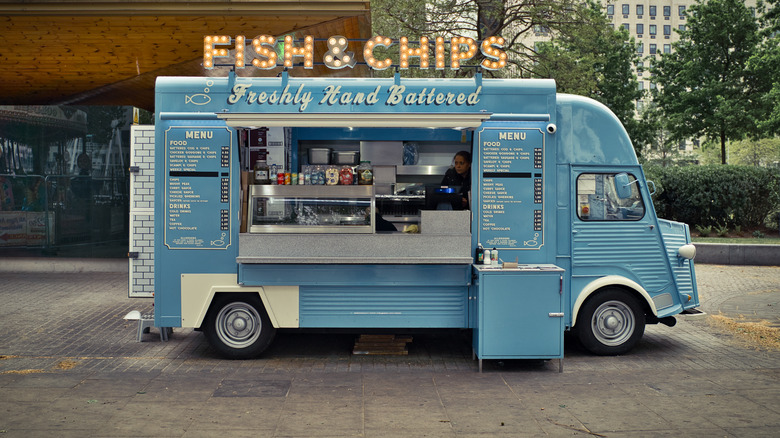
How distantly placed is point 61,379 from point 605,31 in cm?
1767

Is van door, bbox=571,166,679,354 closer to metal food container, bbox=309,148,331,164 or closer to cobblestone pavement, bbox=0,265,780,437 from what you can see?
cobblestone pavement, bbox=0,265,780,437

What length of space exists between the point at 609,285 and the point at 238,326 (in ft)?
13.4

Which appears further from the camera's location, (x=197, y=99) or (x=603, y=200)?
(x=603, y=200)

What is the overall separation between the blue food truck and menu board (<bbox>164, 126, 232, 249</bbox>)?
0.01m

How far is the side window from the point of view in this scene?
7566 millimetres

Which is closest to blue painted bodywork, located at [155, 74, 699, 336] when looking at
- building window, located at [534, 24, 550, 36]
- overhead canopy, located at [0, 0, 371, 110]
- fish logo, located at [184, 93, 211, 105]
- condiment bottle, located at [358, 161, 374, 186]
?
fish logo, located at [184, 93, 211, 105]

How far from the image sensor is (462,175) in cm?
780

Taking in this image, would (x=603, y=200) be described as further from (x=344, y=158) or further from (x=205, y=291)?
(x=205, y=291)

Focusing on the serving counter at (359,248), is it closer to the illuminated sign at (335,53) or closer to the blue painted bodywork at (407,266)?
the blue painted bodywork at (407,266)

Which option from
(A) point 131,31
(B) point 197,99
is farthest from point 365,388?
(A) point 131,31

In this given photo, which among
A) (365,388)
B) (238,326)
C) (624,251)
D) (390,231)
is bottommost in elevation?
(365,388)

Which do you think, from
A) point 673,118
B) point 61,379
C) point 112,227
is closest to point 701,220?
point 673,118

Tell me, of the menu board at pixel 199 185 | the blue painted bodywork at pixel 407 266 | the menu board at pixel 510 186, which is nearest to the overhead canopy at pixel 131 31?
the blue painted bodywork at pixel 407 266

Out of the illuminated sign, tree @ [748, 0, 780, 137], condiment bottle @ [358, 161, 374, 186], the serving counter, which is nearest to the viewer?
the serving counter
